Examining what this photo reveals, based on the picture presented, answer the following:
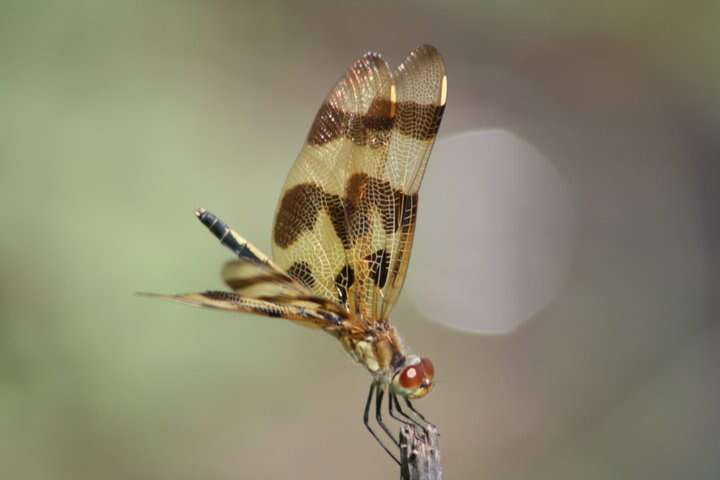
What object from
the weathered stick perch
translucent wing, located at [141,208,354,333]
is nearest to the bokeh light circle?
translucent wing, located at [141,208,354,333]

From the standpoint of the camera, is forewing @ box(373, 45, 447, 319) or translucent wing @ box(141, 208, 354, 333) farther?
forewing @ box(373, 45, 447, 319)

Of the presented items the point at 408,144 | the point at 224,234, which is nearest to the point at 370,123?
the point at 408,144

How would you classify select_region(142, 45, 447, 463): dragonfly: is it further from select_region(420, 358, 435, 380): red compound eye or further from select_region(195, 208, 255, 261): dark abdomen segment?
select_region(420, 358, 435, 380): red compound eye

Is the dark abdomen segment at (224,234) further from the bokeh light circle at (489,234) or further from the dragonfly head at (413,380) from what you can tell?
the bokeh light circle at (489,234)

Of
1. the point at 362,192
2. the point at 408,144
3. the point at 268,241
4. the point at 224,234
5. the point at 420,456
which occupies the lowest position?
the point at 420,456

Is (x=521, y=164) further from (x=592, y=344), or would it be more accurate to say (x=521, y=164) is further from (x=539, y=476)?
(x=539, y=476)

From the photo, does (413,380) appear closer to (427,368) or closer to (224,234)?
(427,368)

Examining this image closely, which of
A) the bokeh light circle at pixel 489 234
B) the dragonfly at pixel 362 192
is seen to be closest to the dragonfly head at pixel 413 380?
the dragonfly at pixel 362 192
